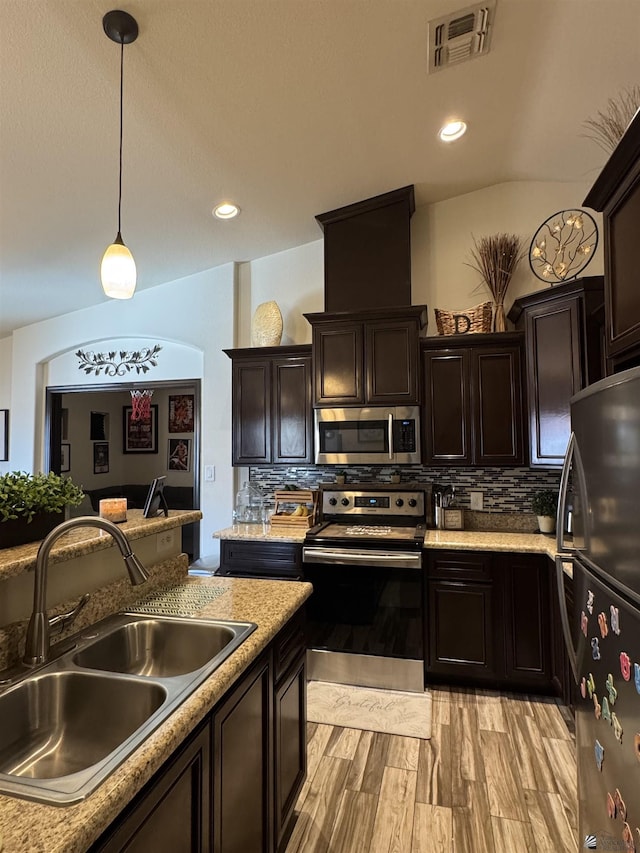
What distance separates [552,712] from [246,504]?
2395 mm

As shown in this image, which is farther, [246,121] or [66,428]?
[66,428]

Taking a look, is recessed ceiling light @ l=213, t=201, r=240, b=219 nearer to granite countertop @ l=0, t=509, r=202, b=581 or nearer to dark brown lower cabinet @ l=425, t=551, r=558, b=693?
granite countertop @ l=0, t=509, r=202, b=581

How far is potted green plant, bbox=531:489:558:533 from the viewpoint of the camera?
298cm

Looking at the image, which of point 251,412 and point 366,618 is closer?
point 366,618

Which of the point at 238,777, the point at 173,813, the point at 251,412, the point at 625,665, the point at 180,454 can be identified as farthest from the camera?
the point at 180,454

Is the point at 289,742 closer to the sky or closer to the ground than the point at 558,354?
closer to the ground

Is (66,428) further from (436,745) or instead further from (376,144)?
(436,745)

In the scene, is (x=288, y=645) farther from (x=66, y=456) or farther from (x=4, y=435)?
(x=66, y=456)

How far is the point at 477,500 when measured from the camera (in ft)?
10.9

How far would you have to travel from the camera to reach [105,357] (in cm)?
425

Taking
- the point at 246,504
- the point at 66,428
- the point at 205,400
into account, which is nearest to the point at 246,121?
the point at 205,400

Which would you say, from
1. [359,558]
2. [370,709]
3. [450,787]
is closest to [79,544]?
[359,558]

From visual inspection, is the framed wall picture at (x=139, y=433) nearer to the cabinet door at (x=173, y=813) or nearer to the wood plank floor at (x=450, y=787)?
the wood plank floor at (x=450, y=787)

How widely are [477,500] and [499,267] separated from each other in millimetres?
1633
